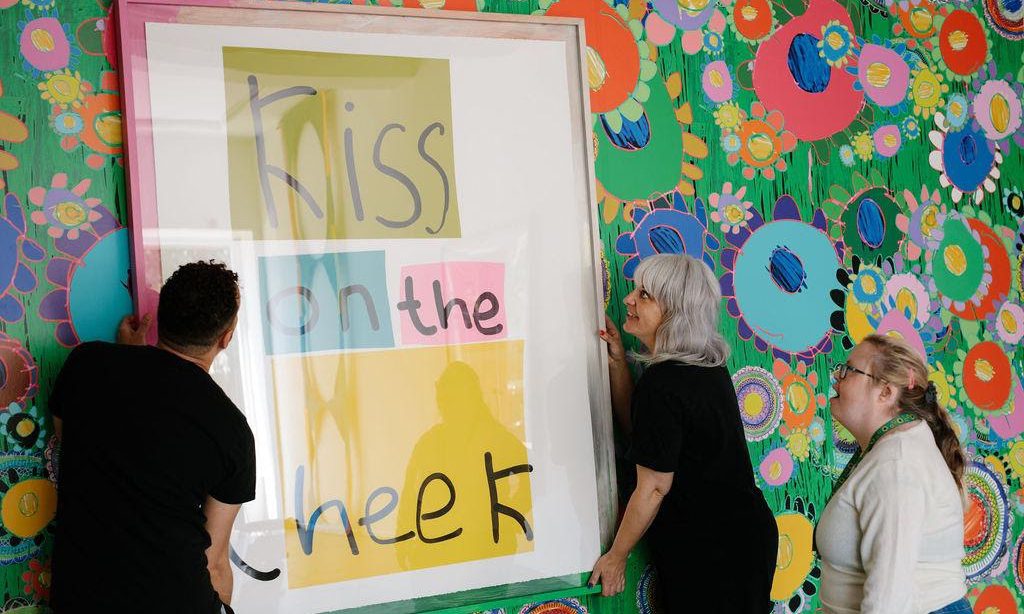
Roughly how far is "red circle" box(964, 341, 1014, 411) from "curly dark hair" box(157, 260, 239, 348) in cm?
214

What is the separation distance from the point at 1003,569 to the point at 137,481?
8.01ft

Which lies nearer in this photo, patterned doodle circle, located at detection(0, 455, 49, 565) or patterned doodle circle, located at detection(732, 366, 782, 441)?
patterned doodle circle, located at detection(0, 455, 49, 565)

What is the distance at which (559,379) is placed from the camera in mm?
2141

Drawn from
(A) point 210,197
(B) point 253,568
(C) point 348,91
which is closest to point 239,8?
(C) point 348,91

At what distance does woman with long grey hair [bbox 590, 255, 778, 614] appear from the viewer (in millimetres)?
2023

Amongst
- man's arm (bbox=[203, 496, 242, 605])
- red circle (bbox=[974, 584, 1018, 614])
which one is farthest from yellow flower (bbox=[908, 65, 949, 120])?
man's arm (bbox=[203, 496, 242, 605])

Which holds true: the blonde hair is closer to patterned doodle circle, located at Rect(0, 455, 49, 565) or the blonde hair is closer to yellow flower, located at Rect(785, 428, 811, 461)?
yellow flower, located at Rect(785, 428, 811, 461)

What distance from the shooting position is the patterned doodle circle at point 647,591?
2238 millimetres

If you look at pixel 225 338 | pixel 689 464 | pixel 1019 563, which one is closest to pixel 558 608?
pixel 689 464

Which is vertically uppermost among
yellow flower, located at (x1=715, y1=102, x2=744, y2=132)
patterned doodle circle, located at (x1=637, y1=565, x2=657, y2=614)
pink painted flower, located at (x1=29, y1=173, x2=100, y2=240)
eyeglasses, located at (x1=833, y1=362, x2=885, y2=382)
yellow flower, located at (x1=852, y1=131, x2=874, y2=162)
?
yellow flower, located at (x1=715, y1=102, x2=744, y2=132)

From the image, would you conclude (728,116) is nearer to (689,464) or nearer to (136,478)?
(689,464)

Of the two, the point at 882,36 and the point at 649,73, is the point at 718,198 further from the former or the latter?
the point at 882,36

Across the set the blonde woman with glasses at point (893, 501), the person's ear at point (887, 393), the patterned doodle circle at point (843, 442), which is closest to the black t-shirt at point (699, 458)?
the blonde woman with glasses at point (893, 501)

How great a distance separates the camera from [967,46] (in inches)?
107
